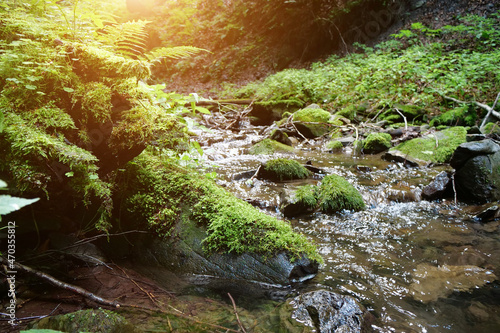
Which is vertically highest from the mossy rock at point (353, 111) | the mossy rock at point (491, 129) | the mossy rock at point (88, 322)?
the mossy rock at point (353, 111)

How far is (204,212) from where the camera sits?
3.01m

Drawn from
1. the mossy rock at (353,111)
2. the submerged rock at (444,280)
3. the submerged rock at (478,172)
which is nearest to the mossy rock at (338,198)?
the submerged rock at (444,280)

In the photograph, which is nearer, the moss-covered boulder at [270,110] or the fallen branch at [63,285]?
the fallen branch at [63,285]

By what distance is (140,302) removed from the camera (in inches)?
90.0

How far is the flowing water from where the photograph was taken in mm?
2469

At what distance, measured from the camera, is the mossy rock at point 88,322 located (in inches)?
71.4

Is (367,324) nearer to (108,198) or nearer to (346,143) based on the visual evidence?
(108,198)

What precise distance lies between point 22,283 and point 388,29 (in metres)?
18.5

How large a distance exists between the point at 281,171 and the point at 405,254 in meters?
3.07

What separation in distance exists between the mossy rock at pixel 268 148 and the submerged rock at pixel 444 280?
5351 millimetres

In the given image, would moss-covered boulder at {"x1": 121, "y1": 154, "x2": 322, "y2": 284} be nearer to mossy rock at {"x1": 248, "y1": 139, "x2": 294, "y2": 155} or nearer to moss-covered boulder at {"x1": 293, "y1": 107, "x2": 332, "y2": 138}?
mossy rock at {"x1": 248, "y1": 139, "x2": 294, "y2": 155}

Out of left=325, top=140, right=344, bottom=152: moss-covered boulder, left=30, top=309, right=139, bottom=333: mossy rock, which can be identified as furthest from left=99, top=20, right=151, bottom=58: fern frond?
left=325, top=140, right=344, bottom=152: moss-covered boulder

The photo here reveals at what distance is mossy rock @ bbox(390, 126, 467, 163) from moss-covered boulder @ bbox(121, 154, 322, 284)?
556cm

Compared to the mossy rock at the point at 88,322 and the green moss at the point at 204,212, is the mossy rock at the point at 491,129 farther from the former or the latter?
the mossy rock at the point at 88,322
